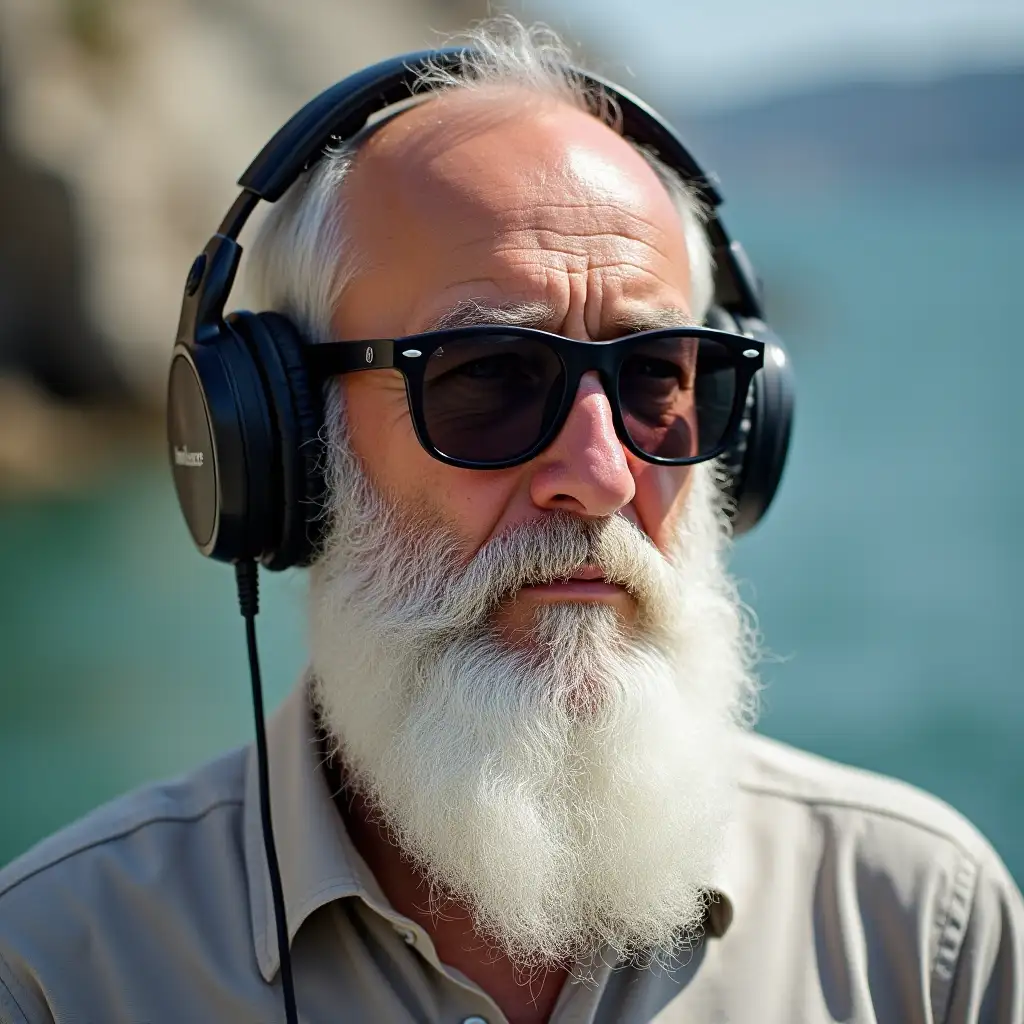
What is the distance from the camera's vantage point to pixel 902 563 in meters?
11.0

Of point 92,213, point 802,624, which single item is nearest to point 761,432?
point 802,624

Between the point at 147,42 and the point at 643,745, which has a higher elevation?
the point at 147,42

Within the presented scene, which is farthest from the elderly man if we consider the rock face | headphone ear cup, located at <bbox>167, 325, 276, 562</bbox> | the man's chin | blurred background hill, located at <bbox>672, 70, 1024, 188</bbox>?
blurred background hill, located at <bbox>672, 70, 1024, 188</bbox>

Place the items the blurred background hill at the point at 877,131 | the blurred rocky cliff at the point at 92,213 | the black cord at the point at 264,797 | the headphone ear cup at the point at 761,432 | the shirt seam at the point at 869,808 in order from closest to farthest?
the black cord at the point at 264,797, the shirt seam at the point at 869,808, the headphone ear cup at the point at 761,432, the blurred rocky cliff at the point at 92,213, the blurred background hill at the point at 877,131

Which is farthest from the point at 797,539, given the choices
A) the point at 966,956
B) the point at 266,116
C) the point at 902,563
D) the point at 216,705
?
the point at 966,956

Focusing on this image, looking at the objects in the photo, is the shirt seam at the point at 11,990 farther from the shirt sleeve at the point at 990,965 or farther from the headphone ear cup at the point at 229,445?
the shirt sleeve at the point at 990,965

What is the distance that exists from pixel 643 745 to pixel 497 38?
1384 mm

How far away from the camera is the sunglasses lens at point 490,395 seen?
1.87 meters

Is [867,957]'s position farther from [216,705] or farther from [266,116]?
[266,116]

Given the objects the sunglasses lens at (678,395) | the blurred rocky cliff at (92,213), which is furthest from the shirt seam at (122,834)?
the blurred rocky cliff at (92,213)

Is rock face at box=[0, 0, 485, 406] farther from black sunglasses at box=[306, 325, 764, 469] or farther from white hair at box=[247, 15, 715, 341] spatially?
black sunglasses at box=[306, 325, 764, 469]

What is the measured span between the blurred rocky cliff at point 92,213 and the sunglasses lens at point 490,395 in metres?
8.97

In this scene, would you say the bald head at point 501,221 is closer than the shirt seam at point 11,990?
No

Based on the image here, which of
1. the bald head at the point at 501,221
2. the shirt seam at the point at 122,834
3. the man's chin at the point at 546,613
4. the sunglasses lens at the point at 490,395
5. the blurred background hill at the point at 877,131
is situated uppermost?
the blurred background hill at the point at 877,131
